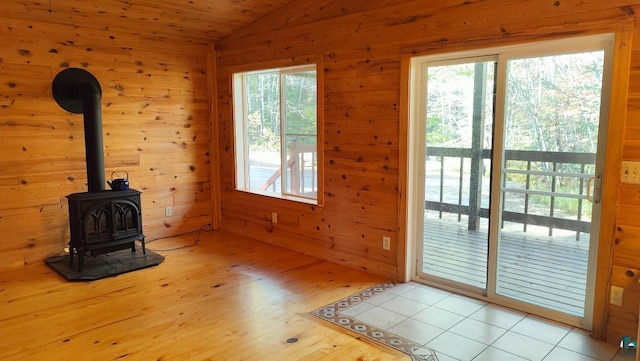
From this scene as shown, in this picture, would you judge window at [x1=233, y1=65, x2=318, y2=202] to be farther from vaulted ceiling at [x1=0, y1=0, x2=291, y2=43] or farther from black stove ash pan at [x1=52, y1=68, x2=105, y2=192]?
black stove ash pan at [x1=52, y1=68, x2=105, y2=192]

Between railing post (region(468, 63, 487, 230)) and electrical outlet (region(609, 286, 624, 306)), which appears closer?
electrical outlet (region(609, 286, 624, 306))

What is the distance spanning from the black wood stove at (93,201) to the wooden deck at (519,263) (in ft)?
8.99

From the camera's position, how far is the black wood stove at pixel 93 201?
3988mm

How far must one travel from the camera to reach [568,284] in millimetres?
3102

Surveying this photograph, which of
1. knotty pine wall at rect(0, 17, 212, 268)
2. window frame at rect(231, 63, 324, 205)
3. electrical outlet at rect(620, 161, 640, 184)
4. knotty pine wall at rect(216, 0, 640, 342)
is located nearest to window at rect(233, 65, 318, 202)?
window frame at rect(231, 63, 324, 205)

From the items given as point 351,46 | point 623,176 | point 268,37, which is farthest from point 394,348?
point 268,37

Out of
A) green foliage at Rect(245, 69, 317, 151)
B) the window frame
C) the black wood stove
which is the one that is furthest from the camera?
green foliage at Rect(245, 69, 317, 151)

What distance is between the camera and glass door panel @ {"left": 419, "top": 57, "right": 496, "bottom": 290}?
133 inches

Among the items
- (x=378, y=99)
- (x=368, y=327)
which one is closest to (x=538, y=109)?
(x=378, y=99)

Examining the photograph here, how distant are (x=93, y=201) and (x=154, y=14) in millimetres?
1917

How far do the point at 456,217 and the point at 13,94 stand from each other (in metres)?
4.07

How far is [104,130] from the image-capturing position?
186 inches

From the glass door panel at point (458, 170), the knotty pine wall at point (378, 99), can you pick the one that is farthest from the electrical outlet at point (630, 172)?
the glass door panel at point (458, 170)

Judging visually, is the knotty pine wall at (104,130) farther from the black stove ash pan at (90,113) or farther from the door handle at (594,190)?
the door handle at (594,190)
